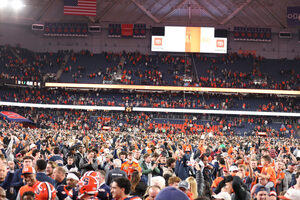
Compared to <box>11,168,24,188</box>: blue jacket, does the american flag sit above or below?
above

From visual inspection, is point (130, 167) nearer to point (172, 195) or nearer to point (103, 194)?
point (103, 194)

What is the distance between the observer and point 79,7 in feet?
156

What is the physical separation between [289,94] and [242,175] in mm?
44674

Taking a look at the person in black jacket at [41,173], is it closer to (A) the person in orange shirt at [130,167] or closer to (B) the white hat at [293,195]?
(A) the person in orange shirt at [130,167]

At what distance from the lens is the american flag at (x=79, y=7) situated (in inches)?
1865

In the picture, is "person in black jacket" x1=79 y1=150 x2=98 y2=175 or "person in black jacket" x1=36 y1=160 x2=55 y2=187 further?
"person in black jacket" x1=79 y1=150 x2=98 y2=175

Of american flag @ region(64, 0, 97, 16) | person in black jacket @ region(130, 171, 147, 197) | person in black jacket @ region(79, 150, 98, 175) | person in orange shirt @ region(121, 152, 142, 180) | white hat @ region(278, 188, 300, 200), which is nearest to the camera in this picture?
white hat @ region(278, 188, 300, 200)

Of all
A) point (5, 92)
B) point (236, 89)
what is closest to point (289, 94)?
point (236, 89)

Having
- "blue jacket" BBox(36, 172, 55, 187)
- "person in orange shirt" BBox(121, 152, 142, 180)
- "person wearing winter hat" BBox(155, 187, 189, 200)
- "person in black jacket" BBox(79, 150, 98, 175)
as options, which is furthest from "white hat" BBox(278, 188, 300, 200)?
"person in black jacket" BBox(79, 150, 98, 175)

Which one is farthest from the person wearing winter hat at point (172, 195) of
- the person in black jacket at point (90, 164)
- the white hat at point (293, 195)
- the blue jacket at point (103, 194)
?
the person in black jacket at point (90, 164)

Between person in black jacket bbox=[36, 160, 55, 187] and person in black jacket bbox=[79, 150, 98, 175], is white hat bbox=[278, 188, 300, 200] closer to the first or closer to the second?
person in black jacket bbox=[36, 160, 55, 187]

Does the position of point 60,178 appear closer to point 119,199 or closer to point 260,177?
point 119,199

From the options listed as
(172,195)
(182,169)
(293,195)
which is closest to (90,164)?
(182,169)

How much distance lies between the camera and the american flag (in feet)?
155
